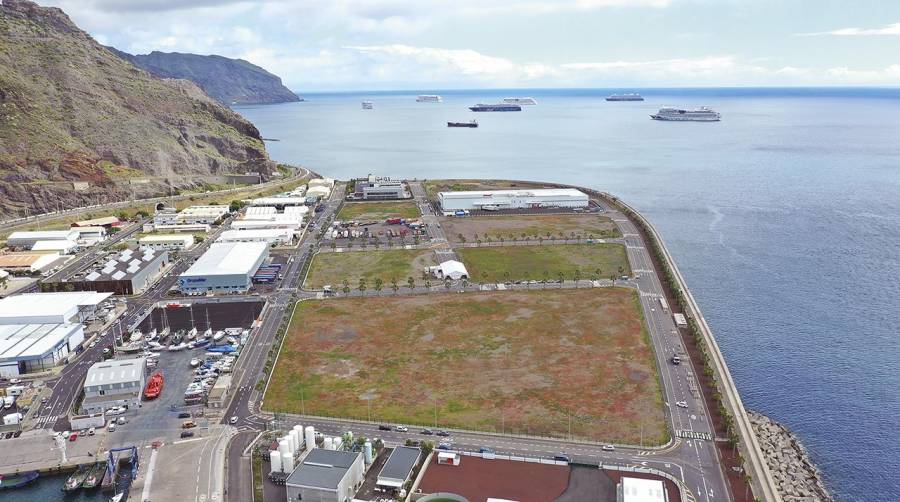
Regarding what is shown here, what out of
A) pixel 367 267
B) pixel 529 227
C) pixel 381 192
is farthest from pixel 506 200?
pixel 367 267

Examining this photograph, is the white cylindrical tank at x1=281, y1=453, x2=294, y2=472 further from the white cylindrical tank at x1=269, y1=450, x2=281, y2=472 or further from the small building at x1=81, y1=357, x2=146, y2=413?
the small building at x1=81, y1=357, x2=146, y2=413

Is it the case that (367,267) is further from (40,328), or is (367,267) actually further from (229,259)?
(40,328)

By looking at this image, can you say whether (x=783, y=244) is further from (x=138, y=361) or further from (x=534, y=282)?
(x=138, y=361)

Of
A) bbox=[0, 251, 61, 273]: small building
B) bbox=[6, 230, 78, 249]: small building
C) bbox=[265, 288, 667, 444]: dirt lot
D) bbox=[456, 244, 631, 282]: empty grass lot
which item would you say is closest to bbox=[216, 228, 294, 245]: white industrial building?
bbox=[0, 251, 61, 273]: small building

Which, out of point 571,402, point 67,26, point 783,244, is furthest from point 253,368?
point 67,26

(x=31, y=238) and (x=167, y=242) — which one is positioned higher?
(x=31, y=238)
